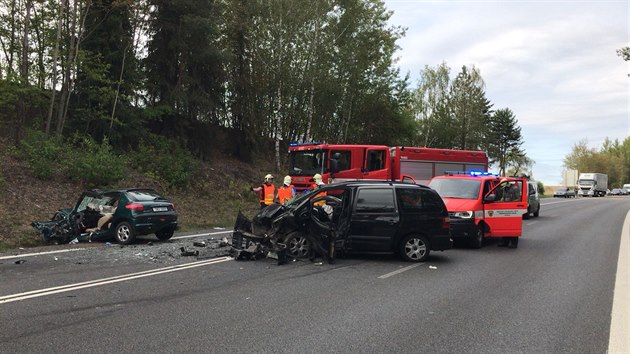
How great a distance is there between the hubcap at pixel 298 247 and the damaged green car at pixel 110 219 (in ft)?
14.8

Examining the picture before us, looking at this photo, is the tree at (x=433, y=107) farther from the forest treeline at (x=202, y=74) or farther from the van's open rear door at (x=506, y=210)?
the van's open rear door at (x=506, y=210)

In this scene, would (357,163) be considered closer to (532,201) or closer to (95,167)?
(95,167)

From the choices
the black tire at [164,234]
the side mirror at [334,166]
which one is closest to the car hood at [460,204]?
the side mirror at [334,166]

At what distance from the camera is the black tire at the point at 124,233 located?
481 inches

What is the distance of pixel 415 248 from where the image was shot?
10.3 m

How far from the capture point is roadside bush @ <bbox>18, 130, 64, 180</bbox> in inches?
687

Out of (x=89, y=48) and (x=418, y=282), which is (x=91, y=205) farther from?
(x=89, y=48)

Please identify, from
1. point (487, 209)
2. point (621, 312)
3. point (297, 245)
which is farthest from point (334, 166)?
point (621, 312)

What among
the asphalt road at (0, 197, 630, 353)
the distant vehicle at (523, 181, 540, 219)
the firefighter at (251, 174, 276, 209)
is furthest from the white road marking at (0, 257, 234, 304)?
the distant vehicle at (523, 181, 540, 219)

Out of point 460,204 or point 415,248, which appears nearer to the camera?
point 415,248

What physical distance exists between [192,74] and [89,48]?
5.08 m

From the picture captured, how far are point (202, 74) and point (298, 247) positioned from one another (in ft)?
59.5

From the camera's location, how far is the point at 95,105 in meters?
22.2

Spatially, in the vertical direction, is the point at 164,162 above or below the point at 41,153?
below
